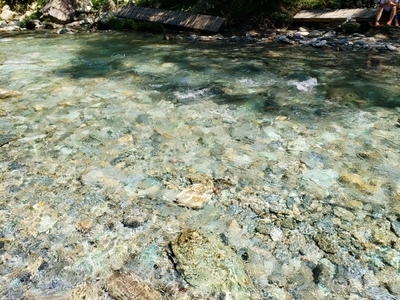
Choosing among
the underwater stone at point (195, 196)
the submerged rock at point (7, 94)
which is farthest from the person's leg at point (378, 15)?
the submerged rock at point (7, 94)

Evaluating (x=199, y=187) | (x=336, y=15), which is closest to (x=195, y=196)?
(x=199, y=187)

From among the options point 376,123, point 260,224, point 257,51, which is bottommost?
point 257,51

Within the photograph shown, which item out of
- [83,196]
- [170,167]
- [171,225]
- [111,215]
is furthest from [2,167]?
[171,225]

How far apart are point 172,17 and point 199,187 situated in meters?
9.59

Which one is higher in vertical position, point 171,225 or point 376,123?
point 171,225

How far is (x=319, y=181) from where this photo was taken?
11.5 feet

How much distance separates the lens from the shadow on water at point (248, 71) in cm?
561

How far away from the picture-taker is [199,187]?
3.40 meters

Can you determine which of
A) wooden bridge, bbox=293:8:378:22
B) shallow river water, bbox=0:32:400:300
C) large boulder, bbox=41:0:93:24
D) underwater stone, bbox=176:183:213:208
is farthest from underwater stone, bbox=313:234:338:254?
large boulder, bbox=41:0:93:24

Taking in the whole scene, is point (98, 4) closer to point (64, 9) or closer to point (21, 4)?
point (64, 9)

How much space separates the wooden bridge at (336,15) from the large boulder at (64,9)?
25.2ft

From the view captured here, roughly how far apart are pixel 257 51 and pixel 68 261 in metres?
7.28

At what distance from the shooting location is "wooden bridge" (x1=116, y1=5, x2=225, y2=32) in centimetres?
1087

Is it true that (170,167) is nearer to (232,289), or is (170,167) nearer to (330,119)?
(232,289)
